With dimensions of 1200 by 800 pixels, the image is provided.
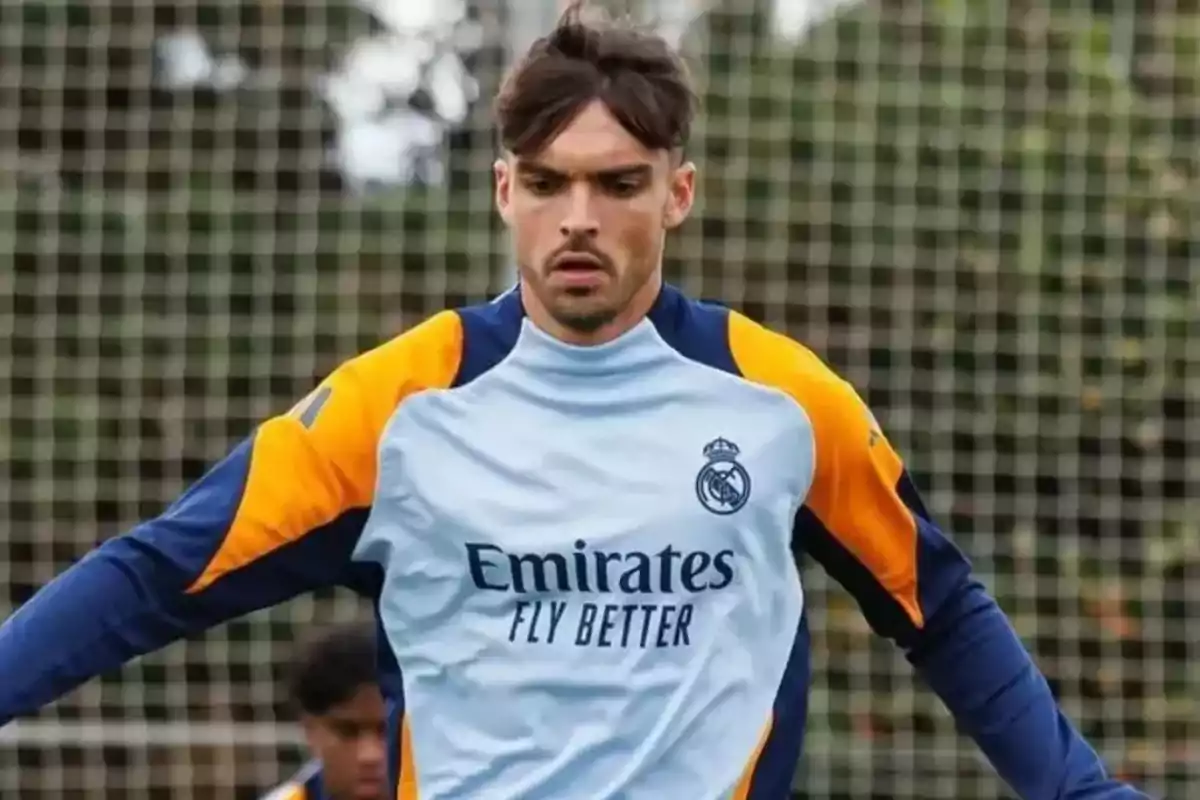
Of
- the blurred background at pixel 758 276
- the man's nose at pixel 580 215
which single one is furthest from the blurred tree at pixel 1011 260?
the man's nose at pixel 580 215

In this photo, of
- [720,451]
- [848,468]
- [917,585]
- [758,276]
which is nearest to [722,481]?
[720,451]

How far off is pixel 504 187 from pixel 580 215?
0.44 ft

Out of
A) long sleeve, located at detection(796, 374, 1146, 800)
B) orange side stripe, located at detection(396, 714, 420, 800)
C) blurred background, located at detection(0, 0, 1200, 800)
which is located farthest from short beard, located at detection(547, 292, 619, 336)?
blurred background, located at detection(0, 0, 1200, 800)

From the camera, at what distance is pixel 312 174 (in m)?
6.89

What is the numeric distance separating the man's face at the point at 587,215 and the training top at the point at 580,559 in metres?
0.07

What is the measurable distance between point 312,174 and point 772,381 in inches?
181

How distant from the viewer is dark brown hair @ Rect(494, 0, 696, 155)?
239 centimetres

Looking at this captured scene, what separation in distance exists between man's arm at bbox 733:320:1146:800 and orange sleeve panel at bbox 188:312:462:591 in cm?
37

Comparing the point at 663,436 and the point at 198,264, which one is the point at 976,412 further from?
the point at 663,436

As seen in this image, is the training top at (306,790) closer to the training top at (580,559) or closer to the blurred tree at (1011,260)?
the training top at (580,559)

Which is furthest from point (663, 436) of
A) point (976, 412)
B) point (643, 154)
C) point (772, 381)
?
point (976, 412)

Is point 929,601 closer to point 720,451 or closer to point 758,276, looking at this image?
point 720,451

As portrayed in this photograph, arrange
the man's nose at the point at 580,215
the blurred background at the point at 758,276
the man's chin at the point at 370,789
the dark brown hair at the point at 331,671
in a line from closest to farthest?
the man's nose at the point at 580,215, the man's chin at the point at 370,789, the dark brown hair at the point at 331,671, the blurred background at the point at 758,276

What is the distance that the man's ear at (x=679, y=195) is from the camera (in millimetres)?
Answer: 2466
